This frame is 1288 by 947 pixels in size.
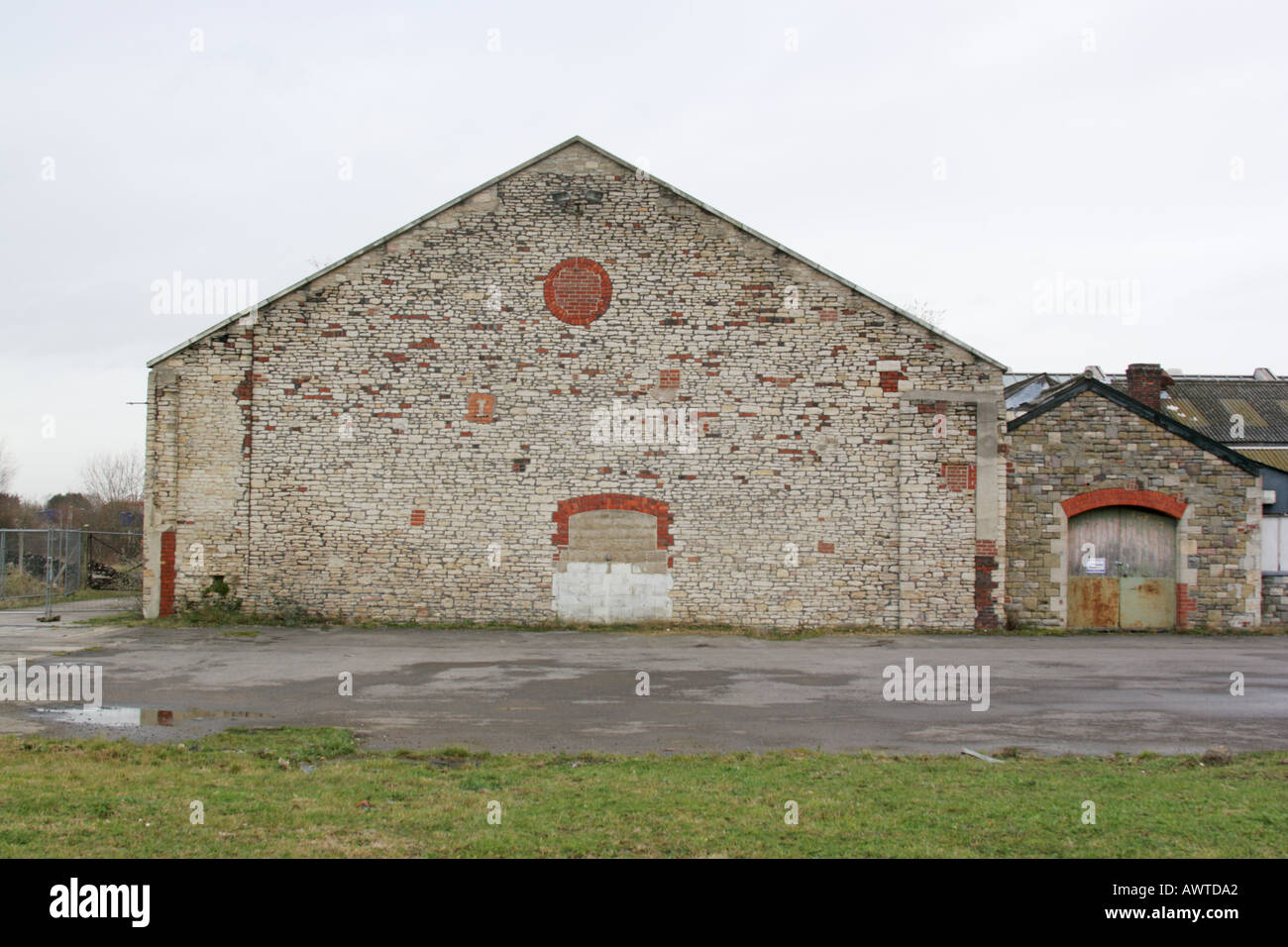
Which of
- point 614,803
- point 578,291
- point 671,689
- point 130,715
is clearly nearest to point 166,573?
point 130,715

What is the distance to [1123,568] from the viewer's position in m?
18.7

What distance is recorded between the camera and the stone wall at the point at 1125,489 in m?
18.3

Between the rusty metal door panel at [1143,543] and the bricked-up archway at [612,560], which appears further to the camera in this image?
the rusty metal door panel at [1143,543]

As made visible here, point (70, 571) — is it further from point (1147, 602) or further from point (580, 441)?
point (1147, 602)

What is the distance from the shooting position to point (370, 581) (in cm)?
1764

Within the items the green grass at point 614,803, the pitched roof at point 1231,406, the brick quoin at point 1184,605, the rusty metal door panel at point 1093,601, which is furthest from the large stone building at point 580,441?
the pitched roof at point 1231,406

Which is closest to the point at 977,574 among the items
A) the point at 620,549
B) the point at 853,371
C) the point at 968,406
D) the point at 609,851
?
the point at 968,406

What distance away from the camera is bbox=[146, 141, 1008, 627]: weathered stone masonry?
17641 mm

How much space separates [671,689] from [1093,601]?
1099 centimetres

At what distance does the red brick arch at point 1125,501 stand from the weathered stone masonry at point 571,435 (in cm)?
186

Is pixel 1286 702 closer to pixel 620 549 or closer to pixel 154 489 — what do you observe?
pixel 620 549

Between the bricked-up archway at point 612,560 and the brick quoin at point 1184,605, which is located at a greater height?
the bricked-up archway at point 612,560

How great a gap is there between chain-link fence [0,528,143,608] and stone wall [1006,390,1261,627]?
18.9 m

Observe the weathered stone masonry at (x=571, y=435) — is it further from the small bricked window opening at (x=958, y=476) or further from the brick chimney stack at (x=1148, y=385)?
the brick chimney stack at (x=1148, y=385)
